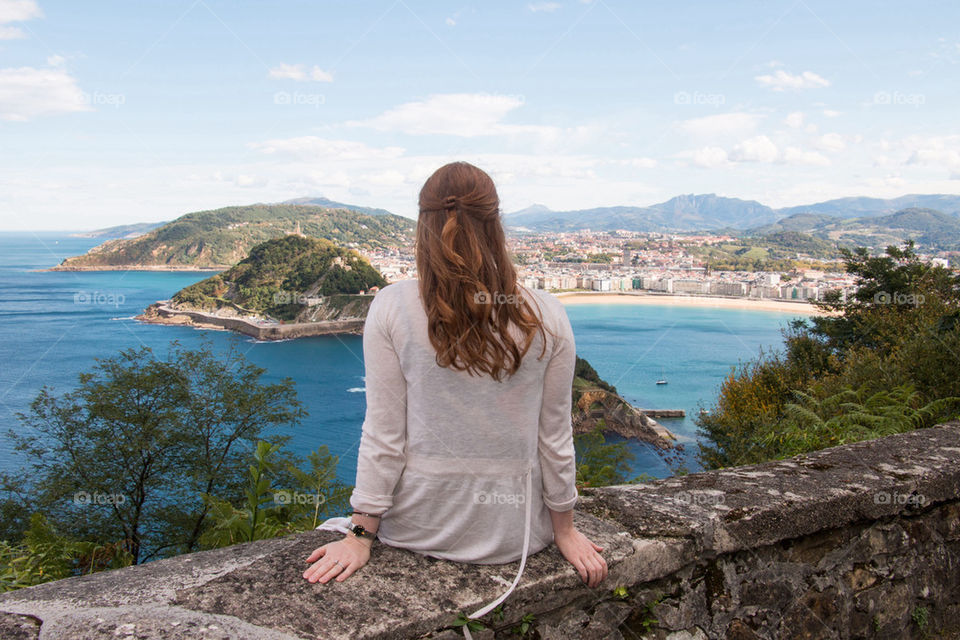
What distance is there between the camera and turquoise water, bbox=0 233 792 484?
35.0 metres

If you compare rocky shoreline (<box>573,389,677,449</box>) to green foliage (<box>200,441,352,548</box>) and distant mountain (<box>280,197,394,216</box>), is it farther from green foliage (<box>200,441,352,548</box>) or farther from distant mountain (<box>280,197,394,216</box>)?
distant mountain (<box>280,197,394,216</box>)

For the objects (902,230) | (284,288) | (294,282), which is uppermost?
(902,230)

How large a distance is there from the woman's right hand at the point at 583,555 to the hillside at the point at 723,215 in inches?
2144

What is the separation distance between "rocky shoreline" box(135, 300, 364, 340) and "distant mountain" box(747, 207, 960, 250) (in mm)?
47910

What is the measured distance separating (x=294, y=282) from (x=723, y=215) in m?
171

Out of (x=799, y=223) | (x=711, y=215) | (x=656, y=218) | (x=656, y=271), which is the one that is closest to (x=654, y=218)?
(x=656, y=218)

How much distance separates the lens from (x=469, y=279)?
1.30 meters

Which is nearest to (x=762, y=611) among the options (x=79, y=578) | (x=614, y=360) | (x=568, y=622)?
(x=568, y=622)

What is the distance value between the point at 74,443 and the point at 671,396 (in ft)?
129

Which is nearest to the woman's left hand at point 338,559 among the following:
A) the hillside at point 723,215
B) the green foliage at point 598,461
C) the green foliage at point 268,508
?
the green foliage at point 268,508

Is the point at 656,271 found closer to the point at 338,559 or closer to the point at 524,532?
the point at 524,532

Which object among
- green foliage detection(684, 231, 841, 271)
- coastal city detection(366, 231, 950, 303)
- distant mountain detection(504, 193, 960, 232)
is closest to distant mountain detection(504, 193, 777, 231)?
distant mountain detection(504, 193, 960, 232)

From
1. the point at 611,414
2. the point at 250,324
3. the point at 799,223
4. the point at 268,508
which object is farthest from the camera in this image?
the point at 799,223

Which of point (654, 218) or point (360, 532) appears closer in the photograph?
point (360, 532)
